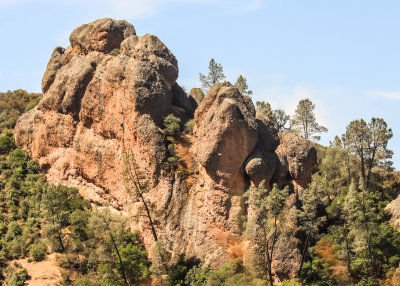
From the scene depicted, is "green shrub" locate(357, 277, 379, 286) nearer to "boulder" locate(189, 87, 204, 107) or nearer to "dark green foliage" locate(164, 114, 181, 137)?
"dark green foliage" locate(164, 114, 181, 137)

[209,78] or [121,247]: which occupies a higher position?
[209,78]

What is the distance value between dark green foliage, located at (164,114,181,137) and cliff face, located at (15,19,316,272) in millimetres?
903

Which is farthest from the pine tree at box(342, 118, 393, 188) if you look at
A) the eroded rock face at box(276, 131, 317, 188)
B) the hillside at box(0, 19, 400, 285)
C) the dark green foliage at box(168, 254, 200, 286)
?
the dark green foliage at box(168, 254, 200, 286)

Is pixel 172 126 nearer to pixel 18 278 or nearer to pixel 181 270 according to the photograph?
pixel 181 270

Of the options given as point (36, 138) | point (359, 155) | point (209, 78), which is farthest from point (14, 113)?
point (359, 155)

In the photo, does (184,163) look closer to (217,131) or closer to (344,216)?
(217,131)

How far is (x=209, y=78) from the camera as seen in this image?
91188 mm

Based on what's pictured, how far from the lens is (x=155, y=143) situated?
60.0 m

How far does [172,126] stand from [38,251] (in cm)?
2098

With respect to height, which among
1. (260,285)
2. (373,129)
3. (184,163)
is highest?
(373,129)

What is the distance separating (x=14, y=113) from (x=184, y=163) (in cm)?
4733

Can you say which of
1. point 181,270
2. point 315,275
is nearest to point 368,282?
point 315,275

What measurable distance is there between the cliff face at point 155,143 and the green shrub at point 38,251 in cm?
877

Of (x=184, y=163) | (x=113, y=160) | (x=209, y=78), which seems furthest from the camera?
(x=209, y=78)
